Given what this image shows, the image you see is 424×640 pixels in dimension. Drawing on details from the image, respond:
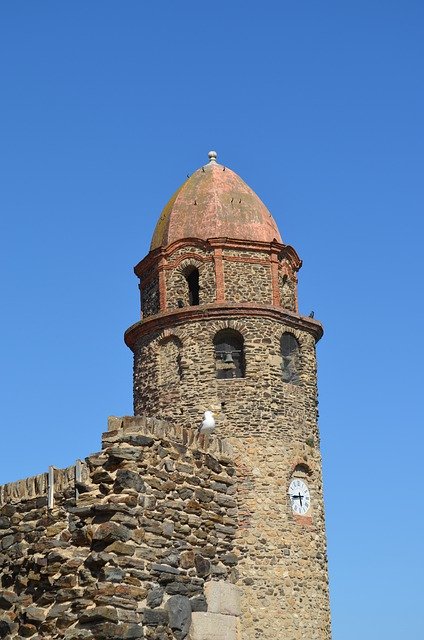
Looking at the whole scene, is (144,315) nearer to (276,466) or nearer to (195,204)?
(195,204)

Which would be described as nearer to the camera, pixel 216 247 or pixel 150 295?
pixel 216 247

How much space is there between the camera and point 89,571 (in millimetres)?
11398

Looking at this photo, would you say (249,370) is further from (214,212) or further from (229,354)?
(214,212)

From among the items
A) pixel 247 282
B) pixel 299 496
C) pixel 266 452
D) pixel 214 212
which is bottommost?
pixel 299 496

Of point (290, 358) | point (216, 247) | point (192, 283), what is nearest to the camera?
point (290, 358)

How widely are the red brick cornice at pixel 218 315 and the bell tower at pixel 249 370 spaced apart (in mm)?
18

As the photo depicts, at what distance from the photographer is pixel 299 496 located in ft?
61.2

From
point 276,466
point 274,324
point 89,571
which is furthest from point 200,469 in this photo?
point 274,324

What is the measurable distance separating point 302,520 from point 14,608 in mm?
7113

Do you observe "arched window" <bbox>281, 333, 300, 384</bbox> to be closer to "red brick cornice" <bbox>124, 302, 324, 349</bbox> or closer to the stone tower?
the stone tower

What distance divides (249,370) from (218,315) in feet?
3.74

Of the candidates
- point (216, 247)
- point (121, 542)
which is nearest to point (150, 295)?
point (216, 247)

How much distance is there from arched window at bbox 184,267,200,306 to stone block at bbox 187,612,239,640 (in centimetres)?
805

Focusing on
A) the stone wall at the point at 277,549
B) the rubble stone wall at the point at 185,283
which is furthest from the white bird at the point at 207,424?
the rubble stone wall at the point at 185,283
